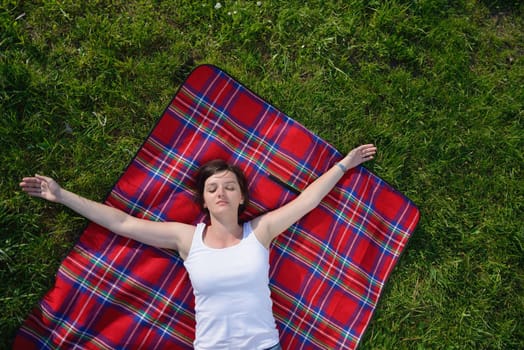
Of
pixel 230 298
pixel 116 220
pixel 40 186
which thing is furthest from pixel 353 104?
pixel 40 186

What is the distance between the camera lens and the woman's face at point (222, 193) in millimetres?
3703

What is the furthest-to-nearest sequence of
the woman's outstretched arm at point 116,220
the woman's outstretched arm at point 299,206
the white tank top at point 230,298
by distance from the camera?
the woman's outstretched arm at point 299,206, the woman's outstretched arm at point 116,220, the white tank top at point 230,298

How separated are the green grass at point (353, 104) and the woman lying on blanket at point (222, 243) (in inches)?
17.1

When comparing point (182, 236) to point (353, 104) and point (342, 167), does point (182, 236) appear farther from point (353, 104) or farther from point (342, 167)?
point (353, 104)

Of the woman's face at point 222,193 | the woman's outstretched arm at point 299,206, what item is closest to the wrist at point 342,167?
the woman's outstretched arm at point 299,206

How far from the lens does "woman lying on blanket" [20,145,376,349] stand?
3.63m

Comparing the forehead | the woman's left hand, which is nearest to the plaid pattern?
the woman's left hand

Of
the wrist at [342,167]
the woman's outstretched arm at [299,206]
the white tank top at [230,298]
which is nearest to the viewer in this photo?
the white tank top at [230,298]

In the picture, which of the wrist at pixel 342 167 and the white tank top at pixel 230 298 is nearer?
the white tank top at pixel 230 298

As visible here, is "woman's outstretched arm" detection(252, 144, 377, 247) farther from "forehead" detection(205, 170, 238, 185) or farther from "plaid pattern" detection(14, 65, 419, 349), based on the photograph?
"forehead" detection(205, 170, 238, 185)

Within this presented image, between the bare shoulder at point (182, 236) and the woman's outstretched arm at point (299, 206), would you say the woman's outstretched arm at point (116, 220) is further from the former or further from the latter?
the woman's outstretched arm at point (299, 206)

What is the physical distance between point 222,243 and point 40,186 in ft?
5.65

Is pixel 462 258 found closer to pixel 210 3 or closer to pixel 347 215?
pixel 347 215

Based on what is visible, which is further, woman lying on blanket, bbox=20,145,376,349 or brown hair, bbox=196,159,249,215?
brown hair, bbox=196,159,249,215
